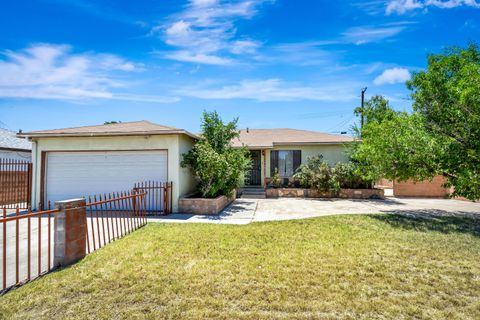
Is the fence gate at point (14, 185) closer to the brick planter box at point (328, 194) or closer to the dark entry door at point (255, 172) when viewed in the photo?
the dark entry door at point (255, 172)

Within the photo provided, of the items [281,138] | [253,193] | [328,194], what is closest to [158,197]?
[253,193]

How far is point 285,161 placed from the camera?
16.6m

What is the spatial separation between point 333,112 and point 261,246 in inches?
1192

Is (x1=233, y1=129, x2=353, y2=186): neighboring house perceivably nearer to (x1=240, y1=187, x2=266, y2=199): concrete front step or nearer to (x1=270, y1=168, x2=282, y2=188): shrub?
(x1=270, y1=168, x2=282, y2=188): shrub

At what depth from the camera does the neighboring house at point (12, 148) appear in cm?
1430

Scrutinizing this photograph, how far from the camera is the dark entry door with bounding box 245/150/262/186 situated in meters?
16.5

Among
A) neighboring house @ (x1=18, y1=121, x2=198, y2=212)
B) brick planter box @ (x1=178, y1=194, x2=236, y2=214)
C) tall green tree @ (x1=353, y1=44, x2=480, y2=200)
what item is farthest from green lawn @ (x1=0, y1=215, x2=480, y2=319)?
neighboring house @ (x1=18, y1=121, x2=198, y2=212)

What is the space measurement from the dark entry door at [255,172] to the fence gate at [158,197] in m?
7.26

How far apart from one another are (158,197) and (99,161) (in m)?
3.13

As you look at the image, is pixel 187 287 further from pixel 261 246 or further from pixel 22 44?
pixel 22 44

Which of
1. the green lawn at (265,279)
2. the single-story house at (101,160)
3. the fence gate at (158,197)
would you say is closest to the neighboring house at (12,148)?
the single-story house at (101,160)

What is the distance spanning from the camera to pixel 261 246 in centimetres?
581

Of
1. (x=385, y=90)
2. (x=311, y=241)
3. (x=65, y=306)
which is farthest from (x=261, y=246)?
(x=385, y=90)

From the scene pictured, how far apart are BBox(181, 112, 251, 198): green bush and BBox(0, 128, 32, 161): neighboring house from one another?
11.4 metres
